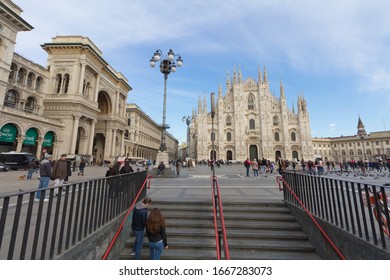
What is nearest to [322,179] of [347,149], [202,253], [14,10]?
[202,253]

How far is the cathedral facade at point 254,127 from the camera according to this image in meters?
50.8

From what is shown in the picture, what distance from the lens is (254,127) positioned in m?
53.4

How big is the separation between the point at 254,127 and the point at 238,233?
5194 centimetres

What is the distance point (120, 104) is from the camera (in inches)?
1726

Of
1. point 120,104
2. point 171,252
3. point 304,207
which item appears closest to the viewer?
point 171,252

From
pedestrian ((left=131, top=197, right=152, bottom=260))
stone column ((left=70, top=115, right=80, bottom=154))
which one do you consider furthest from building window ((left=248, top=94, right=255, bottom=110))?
pedestrian ((left=131, top=197, right=152, bottom=260))

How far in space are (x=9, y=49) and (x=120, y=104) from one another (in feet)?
73.3

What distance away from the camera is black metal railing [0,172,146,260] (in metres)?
2.23

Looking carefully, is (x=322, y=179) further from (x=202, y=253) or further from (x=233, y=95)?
(x=233, y=95)

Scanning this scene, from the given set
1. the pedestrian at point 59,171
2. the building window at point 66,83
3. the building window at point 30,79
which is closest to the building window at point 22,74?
the building window at point 30,79

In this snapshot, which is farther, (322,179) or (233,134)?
(233,134)

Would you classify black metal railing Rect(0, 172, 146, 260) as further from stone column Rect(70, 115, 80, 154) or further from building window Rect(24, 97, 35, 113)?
building window Rect(24, 97, 35, 113)

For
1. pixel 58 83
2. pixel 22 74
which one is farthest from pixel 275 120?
pixel 22 74

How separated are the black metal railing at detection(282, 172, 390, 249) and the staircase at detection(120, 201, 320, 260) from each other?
0.67 meters
